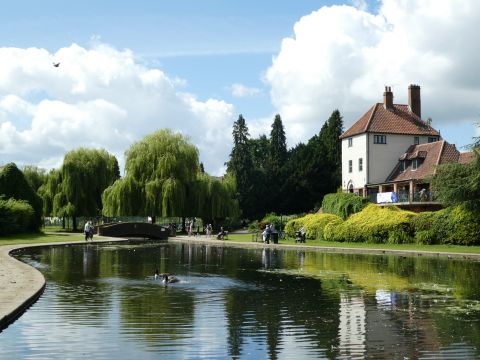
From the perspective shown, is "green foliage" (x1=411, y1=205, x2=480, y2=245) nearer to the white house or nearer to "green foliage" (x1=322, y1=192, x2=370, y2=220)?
"green foliage" (x1=322, y1=192, x2=370, y2=220)

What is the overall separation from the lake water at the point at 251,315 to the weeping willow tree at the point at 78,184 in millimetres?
45194

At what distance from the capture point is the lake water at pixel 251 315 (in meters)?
11.3

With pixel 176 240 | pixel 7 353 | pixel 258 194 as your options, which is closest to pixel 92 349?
pixel 7 353

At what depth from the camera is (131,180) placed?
6731cm

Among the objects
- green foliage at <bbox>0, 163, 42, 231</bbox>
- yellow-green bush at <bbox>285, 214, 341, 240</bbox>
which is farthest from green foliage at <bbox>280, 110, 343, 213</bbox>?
green foliage at <bbox>0, 163, 42, 231</bbox>

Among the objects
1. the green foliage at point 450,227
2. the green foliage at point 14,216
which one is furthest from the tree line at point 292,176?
the green foliage at point 450,227

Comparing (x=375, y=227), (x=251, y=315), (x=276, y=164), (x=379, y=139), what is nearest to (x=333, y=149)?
(x=276, y=164)

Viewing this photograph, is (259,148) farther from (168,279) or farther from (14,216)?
(168,279)

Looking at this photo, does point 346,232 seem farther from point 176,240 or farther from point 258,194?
point 258,194

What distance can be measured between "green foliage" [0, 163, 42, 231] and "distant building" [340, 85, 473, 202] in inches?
1294

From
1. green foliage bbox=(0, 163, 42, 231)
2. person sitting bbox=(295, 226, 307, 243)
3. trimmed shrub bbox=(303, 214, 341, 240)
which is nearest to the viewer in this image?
person sitting bbox=(295, 226, 307, 243)

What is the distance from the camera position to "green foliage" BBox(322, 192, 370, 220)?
5594cm

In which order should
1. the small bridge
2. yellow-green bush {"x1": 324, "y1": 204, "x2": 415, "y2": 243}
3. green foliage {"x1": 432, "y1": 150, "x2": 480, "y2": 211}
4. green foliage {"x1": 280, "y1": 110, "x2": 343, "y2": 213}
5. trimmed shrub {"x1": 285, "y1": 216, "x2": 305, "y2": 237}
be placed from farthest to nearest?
1. green foliage {"x1": 280, "y1": 110, "x2": 343, "y2": 213}
2. the small bridge
3. trimmed shrub {"x1": 285, "y1": 216, "x2": 305, "y2": 237}
4. yellow-green bush {"x1": 324, "y1": 204, "x2": 415, "y2": 243}
5. green foliage {"x1": 432, "y1": 150, "x2": 480, "y2": 211}

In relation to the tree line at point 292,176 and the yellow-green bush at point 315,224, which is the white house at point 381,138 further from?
the tree line at point 292,176
